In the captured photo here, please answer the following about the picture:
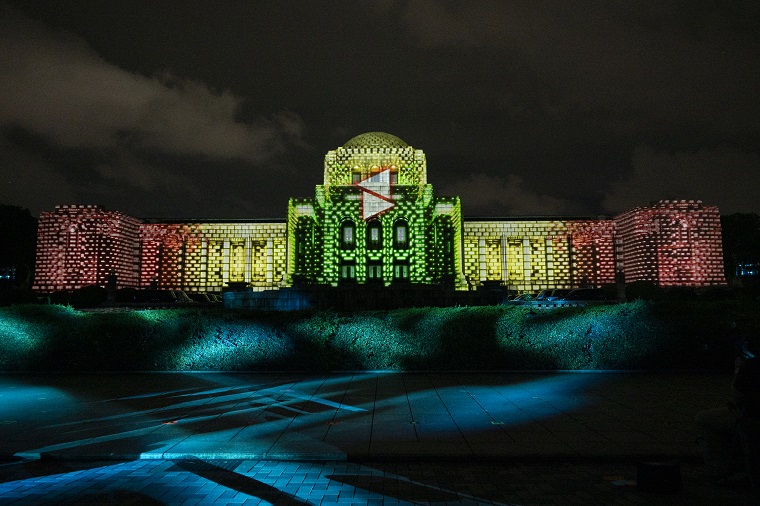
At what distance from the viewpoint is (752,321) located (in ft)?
49.1

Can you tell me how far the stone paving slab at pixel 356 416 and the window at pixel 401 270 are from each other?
33.4m

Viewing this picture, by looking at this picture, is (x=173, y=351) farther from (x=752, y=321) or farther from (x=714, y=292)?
(x=714, y=292)

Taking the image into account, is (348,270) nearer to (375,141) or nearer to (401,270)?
(401,270)

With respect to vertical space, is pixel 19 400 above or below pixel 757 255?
below

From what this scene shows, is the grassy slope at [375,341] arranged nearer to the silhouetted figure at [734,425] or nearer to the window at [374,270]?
the silhouetted figure at [734,425]

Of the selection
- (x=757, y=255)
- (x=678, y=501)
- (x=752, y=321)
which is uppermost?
(x=757, y=255)

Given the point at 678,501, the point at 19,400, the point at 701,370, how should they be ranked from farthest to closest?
the point at 701,370 < the point at 19,400 < the point at 678,501

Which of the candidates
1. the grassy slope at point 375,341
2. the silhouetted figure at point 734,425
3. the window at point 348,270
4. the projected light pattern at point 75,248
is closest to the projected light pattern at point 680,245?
the window at point 348,270

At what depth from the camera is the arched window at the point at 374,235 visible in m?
47.8

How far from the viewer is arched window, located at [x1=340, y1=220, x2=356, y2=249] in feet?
158

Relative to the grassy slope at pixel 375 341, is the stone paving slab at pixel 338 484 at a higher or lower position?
lower

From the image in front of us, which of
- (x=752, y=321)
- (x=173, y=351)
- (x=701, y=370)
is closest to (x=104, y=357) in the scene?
(x=173, y=351)

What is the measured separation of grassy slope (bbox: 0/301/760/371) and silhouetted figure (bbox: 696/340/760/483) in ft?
29.2

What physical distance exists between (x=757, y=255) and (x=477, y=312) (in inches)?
2211
